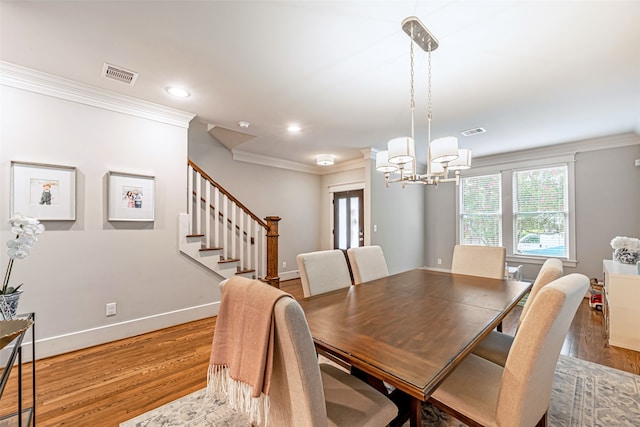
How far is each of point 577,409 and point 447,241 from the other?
4.12 meters

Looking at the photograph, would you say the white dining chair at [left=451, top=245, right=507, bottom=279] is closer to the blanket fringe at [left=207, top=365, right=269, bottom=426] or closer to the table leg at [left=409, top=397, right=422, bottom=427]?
the table leg at [left=409, top=397, right=422, bottom=427]

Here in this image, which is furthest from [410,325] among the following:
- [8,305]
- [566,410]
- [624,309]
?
[624,309]

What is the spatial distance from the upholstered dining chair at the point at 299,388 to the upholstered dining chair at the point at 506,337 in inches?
35.2

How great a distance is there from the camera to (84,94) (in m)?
2.54

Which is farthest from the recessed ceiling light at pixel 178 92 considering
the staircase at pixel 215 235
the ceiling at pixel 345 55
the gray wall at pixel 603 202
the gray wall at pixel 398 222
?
the gray wall at pixel 603 202

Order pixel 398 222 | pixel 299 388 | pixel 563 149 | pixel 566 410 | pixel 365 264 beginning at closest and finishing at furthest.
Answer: pixel 299 388, pixel 566 410, pixel 365 264, pixel 563 149, pixel 398 222

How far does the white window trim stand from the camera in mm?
4271

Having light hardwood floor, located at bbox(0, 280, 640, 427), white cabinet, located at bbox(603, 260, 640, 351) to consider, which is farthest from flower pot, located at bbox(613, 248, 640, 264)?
light hardwood floor, located at bbox(0, 280, 640, 427)

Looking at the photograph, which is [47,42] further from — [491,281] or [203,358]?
[491,281]

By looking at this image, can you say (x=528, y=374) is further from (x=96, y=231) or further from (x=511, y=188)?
(x=511, y=188)

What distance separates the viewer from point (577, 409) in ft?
5.76

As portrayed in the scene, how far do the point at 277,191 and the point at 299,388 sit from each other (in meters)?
4.81

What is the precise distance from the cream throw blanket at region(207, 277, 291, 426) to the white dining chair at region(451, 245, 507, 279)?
2.50 m

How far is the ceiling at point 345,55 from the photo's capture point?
163 centimetres
